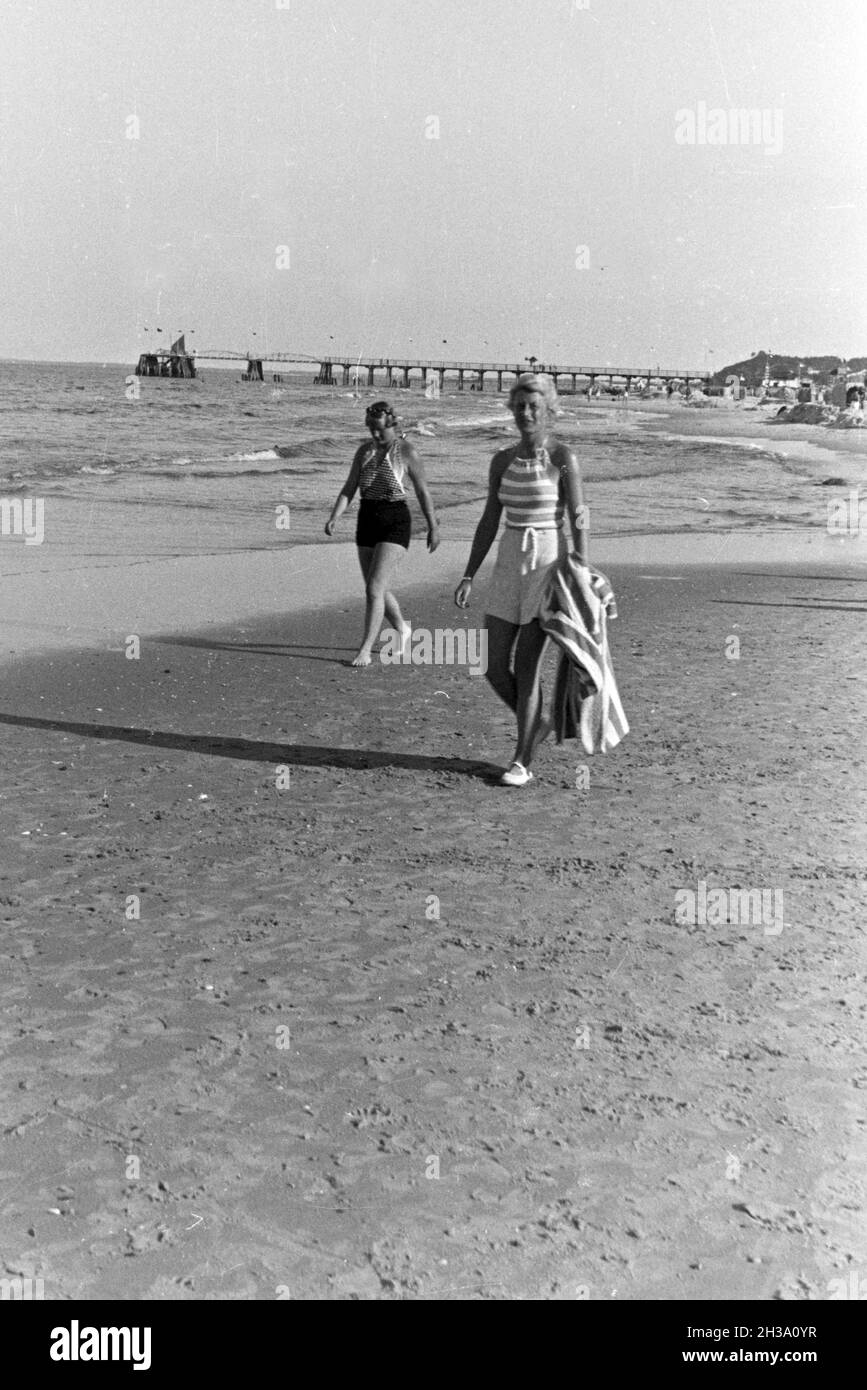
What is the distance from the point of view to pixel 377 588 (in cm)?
875

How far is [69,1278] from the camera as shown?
2.68 metres

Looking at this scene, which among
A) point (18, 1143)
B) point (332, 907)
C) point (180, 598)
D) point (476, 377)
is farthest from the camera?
point (476, 377)

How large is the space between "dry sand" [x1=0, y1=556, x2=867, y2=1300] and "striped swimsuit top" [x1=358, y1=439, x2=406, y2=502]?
6.11 ft

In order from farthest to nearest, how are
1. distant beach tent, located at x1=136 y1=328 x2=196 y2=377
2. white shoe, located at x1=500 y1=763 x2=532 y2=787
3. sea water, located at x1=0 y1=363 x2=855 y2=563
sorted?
distant beach tent, located at x1=136 y1=328 x2=196 y2=377 < sea water, located at x1=0 y1=363 x2=855 y2=563 < white shoe, located at x1=500 y1=763 x2=532 y2=787

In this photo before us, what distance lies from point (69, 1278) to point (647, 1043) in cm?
165

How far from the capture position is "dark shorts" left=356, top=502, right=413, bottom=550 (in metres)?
8.71

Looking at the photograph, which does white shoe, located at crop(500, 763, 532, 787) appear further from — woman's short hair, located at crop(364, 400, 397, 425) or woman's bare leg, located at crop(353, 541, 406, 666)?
woman's short hair, located at crop(364, 400, 397, 425)

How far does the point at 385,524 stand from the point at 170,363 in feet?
415

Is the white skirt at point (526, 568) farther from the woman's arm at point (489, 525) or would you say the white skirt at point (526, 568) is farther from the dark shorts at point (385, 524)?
the dark shorts at point (385, 524)

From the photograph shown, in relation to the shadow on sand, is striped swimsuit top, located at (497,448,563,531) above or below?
above

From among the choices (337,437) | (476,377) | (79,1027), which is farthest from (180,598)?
(476,377)

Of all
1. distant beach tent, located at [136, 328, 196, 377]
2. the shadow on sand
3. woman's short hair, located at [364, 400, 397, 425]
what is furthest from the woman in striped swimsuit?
distant beach tent, located at [136, 328, 196, 377]

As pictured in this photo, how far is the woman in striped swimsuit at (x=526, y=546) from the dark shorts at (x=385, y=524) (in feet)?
8.18

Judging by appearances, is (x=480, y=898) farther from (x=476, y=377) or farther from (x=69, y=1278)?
(x=476, y=377)
